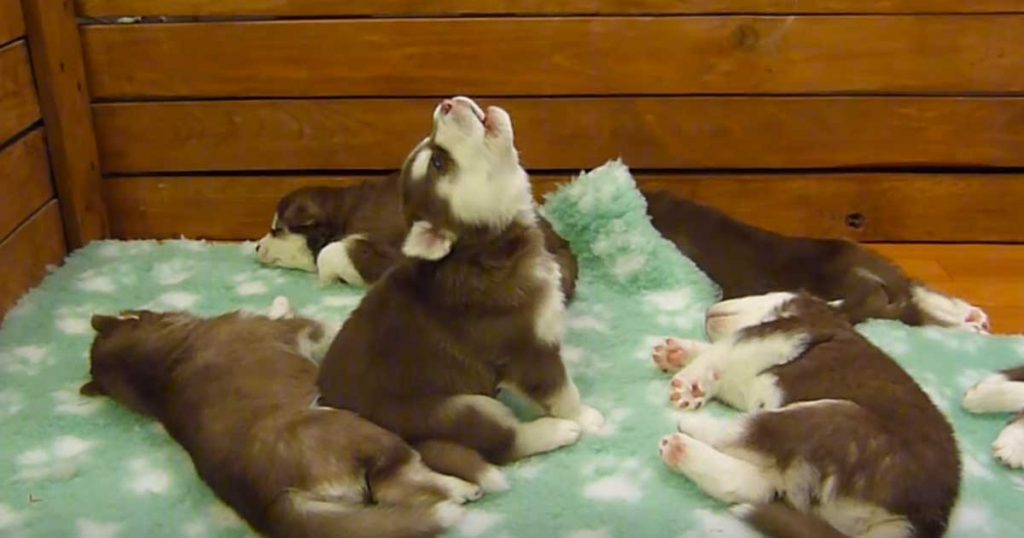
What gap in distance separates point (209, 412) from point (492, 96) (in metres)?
1.45

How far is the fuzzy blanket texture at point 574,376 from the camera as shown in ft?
6.49

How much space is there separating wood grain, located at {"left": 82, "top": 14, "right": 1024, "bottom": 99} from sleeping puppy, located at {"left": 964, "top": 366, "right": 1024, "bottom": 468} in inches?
43.7

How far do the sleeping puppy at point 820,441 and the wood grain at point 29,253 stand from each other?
180cm

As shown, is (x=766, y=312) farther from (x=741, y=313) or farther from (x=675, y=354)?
(x=675, y=354)

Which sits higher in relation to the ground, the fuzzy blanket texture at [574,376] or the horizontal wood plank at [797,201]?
the horizontal wood plank at [797,201]

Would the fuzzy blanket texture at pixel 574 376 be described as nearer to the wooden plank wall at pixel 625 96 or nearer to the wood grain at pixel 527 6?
the wooden plank wall at pixel 625 96

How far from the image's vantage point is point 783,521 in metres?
Result: 1.81

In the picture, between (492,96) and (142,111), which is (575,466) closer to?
(492,96)

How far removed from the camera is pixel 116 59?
320 cm

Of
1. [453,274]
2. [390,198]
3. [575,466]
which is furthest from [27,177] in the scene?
[575,466]

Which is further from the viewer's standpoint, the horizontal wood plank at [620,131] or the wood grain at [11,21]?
the horizontal wood plank at [620,131]

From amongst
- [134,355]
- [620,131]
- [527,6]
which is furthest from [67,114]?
[620,131]

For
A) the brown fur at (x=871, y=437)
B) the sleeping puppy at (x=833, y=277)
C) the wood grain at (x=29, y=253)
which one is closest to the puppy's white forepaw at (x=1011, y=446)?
the brown fur at (x=871, y=437)

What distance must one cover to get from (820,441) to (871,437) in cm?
8
